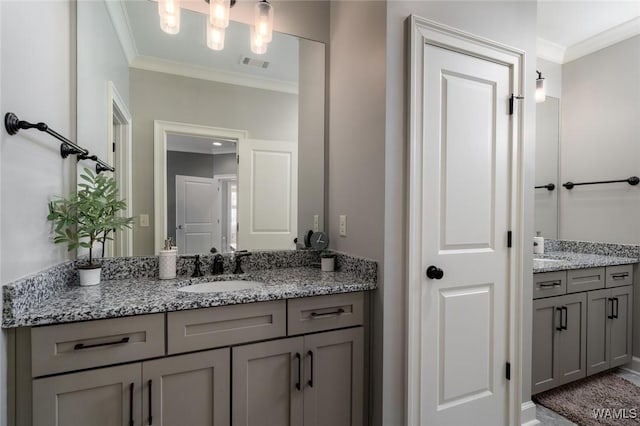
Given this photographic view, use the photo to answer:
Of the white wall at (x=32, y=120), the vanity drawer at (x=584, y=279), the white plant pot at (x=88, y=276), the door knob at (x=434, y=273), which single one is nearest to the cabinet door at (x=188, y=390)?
the white wall at (x=32, y=120)

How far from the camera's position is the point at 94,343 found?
1.10m

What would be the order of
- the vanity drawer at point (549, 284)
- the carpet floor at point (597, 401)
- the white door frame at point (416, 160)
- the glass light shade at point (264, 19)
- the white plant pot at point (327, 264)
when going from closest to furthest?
the white door frame at point (416, 160) < the glass light shade at point (264, 19) < the white plant pot at point (327, 264) < the carpet floor at point (597, 401) < the vanity drawer at point (549, 284)

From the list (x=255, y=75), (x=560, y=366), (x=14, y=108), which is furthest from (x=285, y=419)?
(x=560, y=366)

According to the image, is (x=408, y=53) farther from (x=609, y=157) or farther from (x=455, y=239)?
(x=609, y=157)

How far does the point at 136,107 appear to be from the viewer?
1.69 metres

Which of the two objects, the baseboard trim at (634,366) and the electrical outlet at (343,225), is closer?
the electrical outlet at (343,225)

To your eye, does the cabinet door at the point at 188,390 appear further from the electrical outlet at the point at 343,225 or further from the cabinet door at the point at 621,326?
the cabinet door at the point at 621,326

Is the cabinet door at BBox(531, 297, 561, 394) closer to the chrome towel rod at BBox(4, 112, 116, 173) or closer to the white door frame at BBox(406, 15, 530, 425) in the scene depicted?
the white door frame at BBox(406, 15, 530, 425)

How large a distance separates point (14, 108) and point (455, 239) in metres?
1.86

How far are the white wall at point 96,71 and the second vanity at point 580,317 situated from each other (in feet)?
→ 8.75

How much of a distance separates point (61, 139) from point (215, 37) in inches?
35.2

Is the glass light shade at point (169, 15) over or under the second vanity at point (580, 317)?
over

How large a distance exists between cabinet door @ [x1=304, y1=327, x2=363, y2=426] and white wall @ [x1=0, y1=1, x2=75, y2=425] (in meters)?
1.05

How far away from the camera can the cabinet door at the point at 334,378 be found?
1.45 metres
